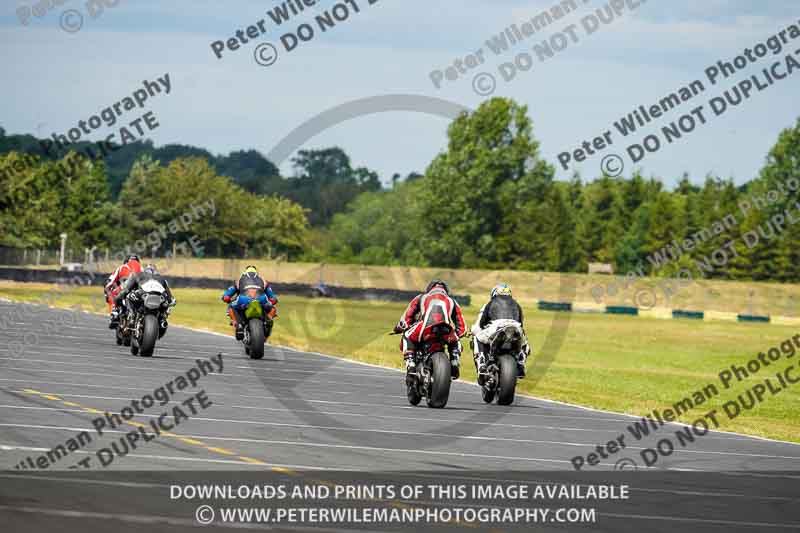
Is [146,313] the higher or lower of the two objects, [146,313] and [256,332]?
the higher

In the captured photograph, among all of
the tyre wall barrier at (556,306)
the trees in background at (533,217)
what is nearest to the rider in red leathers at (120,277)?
the tyre wall barrier at (556,306)

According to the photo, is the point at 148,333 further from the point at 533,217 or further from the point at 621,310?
the point at 533,217

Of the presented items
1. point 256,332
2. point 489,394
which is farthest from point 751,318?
point 489,394

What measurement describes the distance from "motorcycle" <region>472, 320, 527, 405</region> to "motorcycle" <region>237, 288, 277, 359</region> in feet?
24.9

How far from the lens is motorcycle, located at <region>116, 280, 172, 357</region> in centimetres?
2845

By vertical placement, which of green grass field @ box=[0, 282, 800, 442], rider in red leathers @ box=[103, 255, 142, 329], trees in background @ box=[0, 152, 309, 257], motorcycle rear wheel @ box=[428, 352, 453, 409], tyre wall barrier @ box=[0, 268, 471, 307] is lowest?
green grass field @ box=[0, 282, 800, 442]

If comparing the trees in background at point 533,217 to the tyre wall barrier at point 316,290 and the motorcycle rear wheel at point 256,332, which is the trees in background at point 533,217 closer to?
the tyre wall barrier at point 316,290

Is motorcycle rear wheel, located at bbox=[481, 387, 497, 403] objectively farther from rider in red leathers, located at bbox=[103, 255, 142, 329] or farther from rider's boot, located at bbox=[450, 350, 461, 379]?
rider in red leathers, located at bbox=[103, 255, 142, 329]

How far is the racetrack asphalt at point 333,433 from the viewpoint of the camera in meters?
13.5

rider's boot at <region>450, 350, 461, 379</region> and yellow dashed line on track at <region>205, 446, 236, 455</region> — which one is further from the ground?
rider's boot at <region>450, 350, 461, 379</region>

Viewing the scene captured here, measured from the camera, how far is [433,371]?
21.6 meters

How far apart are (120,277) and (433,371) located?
484 inches

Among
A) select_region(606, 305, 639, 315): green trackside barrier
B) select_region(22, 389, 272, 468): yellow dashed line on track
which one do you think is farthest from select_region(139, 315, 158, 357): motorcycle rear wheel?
select_region(606, 305, 639, 315): green trackside barrier

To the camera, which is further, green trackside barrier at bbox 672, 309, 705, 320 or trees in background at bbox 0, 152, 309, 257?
trees in background at bbox 0, 152, 309, 257
